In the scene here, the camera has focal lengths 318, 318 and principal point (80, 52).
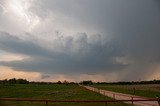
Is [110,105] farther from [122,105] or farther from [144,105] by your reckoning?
[144,105]

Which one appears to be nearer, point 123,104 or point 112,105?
point 112,105

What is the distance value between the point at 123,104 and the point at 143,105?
7.47 feet

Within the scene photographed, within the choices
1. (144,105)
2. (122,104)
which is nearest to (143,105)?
(144,105)

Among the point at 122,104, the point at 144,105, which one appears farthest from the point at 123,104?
the point at 144,105

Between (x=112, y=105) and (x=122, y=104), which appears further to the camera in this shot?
(x=122, y=104)

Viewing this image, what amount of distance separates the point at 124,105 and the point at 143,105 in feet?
5.95

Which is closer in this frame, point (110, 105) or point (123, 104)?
point (110, 105)

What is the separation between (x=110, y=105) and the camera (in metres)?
30.1

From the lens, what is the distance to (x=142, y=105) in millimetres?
30172

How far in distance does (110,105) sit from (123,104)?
247cm

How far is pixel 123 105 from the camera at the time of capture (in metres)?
30.9

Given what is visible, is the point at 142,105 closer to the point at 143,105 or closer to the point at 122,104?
the point at 143,105

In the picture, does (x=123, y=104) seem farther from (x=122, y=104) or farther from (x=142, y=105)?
(x=142, y=105)

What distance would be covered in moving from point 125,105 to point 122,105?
290mm
